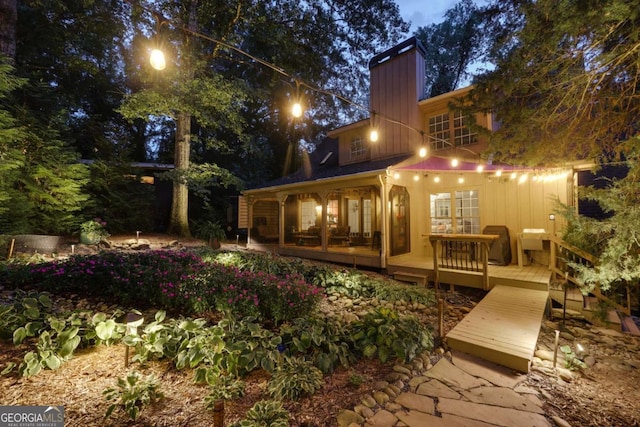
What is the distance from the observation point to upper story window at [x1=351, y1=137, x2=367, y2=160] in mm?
11230

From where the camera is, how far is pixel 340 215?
1316cm

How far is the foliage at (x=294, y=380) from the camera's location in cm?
238

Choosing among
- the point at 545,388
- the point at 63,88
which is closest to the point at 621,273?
the point at 545,388

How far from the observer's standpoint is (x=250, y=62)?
1598 cm

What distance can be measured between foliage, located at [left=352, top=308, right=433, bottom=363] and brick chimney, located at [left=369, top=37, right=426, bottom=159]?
24.1 ft

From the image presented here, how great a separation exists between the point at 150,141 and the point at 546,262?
2644 centimetres

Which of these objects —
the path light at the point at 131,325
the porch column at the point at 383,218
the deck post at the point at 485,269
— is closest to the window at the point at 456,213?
the porch column at the point at 383,218

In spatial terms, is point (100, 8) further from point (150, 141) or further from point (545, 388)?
point (545, 388)

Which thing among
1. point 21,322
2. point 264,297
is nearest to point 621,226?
point 264,297

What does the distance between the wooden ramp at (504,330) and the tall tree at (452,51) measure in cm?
1754

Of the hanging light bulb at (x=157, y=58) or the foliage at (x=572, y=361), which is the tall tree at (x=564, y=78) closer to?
the foliage at (x=572, y=361)

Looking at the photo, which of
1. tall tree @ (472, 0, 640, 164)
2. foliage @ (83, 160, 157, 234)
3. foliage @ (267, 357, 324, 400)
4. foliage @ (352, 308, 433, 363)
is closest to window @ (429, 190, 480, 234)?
tall tree @ (472, 0, 640, 164)

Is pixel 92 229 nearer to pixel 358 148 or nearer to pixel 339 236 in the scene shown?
pixel 339 236

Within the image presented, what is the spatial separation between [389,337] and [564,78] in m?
4.10
